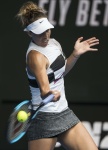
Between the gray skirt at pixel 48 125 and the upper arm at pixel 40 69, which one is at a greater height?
the upper arm at pixel 40 69

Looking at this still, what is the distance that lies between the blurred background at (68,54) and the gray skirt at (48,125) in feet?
6.14

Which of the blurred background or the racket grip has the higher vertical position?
the racket grip

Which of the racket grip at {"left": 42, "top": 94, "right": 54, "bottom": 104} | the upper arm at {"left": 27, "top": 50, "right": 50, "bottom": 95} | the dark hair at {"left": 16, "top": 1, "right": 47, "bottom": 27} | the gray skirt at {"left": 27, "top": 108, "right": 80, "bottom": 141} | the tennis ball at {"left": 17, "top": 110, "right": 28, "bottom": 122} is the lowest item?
the gray skirt at {"left": 27, "top": 108, "right": 80, "bottom": 141}

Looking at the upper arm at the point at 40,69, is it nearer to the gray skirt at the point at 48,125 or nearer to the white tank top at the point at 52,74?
the white tank top at the point at 52,74

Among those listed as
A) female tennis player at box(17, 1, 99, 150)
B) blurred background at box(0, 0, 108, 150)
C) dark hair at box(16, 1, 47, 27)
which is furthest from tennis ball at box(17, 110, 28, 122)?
blurred background at box(0, 0, 108, 150)

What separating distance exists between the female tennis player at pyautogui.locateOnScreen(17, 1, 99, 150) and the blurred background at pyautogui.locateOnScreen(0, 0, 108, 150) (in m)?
1.73

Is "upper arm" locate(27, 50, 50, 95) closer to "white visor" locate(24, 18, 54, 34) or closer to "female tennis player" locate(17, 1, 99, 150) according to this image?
"female tennis player" locate(17, 1, 99, 150)

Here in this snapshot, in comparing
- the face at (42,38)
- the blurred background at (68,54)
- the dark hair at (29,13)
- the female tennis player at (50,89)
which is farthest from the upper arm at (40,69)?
the blurred background at (68,54)

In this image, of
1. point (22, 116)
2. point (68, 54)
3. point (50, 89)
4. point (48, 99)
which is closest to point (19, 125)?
point (22, 116)

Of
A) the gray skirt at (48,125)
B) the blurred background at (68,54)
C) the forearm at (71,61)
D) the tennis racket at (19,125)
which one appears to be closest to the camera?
the tennis racket at (19,125)

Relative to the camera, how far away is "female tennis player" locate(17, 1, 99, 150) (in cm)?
513

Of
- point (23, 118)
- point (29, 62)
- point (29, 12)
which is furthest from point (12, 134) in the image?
point (29, 12)

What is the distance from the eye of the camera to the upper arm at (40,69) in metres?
4.96

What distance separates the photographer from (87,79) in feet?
23.6
